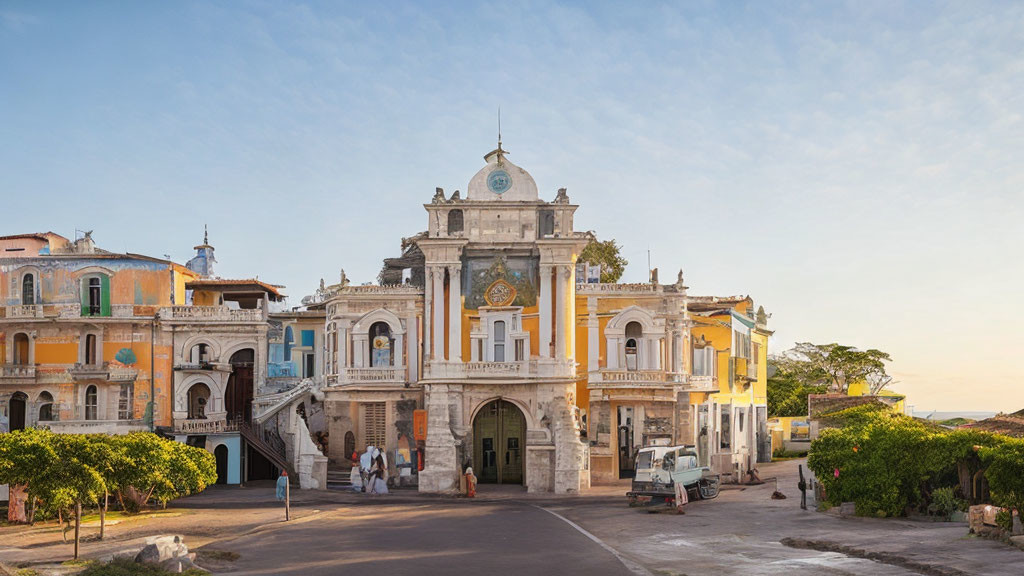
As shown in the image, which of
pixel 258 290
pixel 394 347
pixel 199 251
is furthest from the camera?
pixel 199 251

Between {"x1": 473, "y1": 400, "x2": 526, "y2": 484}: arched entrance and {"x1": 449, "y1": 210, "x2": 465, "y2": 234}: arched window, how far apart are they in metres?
7.87

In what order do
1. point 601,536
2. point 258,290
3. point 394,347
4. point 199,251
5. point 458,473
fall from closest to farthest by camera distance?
1. point 601,536
2. point 458,473
3. point 394,347
4. point 258,290
5. point 199,251

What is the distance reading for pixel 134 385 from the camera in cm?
4719

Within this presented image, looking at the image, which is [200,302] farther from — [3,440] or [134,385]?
[3,440]

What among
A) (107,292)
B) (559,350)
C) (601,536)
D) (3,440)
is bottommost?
(601,536)

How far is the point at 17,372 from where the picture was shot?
45.8 m

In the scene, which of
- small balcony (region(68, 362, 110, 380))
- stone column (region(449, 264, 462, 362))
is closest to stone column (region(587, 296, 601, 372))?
stone column (region(449, 264, 462, 362))

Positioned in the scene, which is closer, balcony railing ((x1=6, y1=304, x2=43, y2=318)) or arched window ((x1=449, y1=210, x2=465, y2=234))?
arched window ((x1=449, y1=210, x2=465, y2=234))

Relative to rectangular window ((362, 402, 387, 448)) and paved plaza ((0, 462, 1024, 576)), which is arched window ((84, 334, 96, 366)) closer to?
paved plaza ((0, 462, 1024, 576))

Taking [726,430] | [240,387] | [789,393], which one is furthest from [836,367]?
[240,387]

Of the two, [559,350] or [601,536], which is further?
[559,350]

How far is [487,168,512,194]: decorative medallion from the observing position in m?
43.8

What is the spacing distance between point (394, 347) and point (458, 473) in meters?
7.32

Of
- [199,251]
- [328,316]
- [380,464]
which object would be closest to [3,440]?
[380,464]
